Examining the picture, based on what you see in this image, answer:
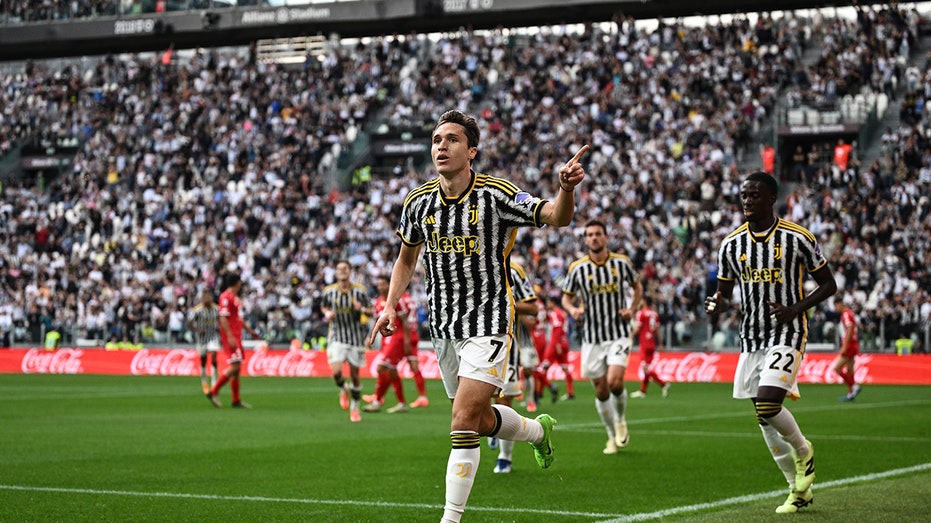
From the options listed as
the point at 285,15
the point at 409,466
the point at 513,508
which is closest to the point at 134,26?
the point at 285,15

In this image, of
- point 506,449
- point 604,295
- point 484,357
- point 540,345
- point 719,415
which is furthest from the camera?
point 540,345

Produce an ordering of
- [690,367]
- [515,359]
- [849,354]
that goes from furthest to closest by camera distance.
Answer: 1. [690,367]
2. [849,354]
3. [515,359]

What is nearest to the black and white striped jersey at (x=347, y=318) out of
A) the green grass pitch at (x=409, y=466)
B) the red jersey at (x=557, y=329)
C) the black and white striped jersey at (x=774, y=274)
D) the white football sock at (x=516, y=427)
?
the green grass pitch at (x=409, y=466)

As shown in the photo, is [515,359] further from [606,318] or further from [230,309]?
[230,309]

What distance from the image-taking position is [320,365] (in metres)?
36.2

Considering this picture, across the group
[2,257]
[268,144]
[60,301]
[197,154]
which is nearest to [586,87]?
[268,144]

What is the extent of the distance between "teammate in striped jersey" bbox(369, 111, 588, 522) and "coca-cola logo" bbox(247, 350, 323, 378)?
2867cm

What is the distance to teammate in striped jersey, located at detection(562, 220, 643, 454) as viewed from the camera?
47.3 feet

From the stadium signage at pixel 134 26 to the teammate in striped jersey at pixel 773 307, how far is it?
47571 millimetres

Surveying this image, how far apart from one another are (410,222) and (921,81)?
33970 mm

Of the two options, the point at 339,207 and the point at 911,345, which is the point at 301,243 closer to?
the point at 339,207

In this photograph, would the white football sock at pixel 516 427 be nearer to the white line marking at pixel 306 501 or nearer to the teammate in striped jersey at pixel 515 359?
the white line marking at pixel 306 501

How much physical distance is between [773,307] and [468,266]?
3017 millimetres

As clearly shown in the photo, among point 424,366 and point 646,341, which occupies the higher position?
point 646,341
